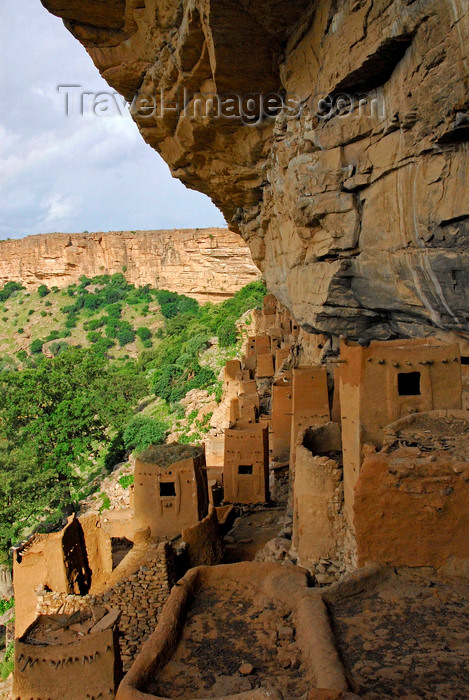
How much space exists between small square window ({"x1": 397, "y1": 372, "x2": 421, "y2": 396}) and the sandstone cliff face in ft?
152

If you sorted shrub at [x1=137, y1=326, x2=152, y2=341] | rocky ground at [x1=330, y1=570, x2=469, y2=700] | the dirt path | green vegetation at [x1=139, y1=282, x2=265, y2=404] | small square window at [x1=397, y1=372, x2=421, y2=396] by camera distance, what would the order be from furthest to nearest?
shrub at [x1=137, y1=326, x2=152, y2=341] → green vegetation at [x1=139, y1=282, x2=265, y2=404] → the dirt path → small square window at [x1=397, y1=372, x2=421, y2=396] → rocky ground at [x1=330, y1=570, x2=469, y2=700]

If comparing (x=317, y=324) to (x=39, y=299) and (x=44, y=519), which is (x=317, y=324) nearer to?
(x=44, y=519)

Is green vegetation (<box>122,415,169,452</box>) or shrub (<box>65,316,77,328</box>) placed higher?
shrub (<box>65,316,77,328</box>)

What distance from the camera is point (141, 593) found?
8.38 m

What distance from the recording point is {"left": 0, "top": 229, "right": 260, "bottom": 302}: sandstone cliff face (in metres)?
53.3

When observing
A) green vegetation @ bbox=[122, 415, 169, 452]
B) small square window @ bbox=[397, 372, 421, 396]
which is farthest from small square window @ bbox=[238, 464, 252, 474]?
green vegetation @ bbox=[122, 415, 169, 452]

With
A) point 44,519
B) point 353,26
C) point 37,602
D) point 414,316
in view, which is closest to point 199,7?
point 353,26

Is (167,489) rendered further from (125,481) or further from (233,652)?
(125,481)

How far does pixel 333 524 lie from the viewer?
7219 mm

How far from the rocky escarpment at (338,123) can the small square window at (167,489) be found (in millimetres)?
4305

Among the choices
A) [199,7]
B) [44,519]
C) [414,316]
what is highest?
[199,7]

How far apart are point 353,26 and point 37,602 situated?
34.1 feet

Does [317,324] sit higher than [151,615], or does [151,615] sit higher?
[317,324]

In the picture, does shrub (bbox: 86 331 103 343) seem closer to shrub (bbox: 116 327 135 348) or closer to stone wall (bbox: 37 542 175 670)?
shrub (bbox: 116 327 135 348)
